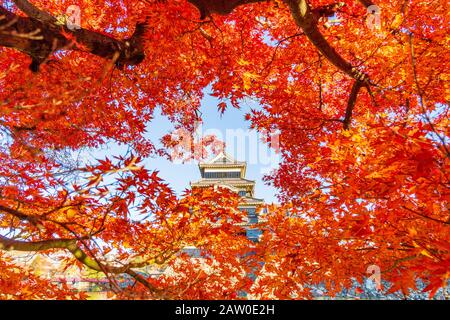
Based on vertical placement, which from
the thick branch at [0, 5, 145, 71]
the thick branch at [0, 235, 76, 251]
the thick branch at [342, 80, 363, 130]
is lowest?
the thick branch at [0, 235, 76, 251]

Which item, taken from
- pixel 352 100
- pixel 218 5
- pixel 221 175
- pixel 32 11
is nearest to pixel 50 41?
pixel 32 11

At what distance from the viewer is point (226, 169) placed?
37.8 meters

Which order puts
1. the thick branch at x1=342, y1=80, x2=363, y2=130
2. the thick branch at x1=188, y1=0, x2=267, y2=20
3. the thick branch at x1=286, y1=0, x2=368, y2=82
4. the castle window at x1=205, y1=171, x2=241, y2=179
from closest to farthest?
the thick branch at x1=188, y1=0, x2=267, y2=20
the thick branch at x1=286, y1=0, x2=368, y2=82
the thick branch at x1=342, y1=80, x2=363, y2=130
the castle window at x1=205, y1=171, x2=241, y2=179

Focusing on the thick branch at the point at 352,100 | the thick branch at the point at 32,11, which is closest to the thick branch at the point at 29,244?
the thick branch at the point at 32,11

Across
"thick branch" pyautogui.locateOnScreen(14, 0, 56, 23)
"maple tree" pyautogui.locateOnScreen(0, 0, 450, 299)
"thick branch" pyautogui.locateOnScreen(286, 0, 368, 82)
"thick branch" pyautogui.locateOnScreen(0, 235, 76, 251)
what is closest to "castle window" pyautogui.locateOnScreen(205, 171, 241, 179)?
"maple tree" pyautogui.locateOnScreen(0, 0, 450, 299)

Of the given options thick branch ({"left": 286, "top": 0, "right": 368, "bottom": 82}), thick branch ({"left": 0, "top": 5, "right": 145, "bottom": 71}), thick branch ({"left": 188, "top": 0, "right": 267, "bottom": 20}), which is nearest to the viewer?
thick branch ({"left": 0, "top": 5, "right": 145, "bottom": 71})

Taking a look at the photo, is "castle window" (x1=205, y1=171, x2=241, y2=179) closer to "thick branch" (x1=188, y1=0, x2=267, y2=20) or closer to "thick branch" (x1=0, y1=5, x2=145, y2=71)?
"thick branch" (x1=0, y1=5, x2=145, y2=71)

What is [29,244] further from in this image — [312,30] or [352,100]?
[352,100]

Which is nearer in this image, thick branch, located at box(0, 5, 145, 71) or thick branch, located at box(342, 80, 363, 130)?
thick branch, located at box(0, 5, 145, 71)

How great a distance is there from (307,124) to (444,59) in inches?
137

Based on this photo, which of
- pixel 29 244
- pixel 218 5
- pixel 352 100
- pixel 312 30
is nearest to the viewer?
pixel 29 244

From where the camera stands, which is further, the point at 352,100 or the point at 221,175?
the point at 221,175

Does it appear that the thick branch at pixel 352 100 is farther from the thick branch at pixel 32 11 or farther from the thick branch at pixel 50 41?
the thick branch at pixel 32 11
